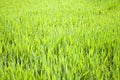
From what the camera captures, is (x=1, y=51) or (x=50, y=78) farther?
(x=1, y=51)

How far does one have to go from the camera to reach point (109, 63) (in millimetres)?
1055

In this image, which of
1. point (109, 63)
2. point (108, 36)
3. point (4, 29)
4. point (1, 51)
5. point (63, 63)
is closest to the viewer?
point (63, 63)

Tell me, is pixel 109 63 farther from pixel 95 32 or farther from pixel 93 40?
pixel 95 32

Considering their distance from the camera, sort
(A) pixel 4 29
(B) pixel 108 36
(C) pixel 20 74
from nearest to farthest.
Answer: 1. (C) pixel 20 74
2. (B) pixel 108 36
3. (A) pixel 4 29

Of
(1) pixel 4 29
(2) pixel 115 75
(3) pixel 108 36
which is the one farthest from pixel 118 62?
(1) pixel 4 29

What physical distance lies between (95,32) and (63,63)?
69 centimetres

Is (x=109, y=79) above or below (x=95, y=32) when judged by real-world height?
below

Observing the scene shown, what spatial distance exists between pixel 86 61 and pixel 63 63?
0.56 feet

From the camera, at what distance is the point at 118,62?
0.92m

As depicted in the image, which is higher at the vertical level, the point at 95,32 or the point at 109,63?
the point at 95,32

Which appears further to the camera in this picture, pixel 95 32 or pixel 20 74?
pixel 95 32

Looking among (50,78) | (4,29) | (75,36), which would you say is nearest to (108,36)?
(75,36)

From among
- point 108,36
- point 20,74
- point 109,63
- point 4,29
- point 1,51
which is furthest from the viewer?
point 4,29

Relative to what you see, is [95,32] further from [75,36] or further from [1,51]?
[1,51]
